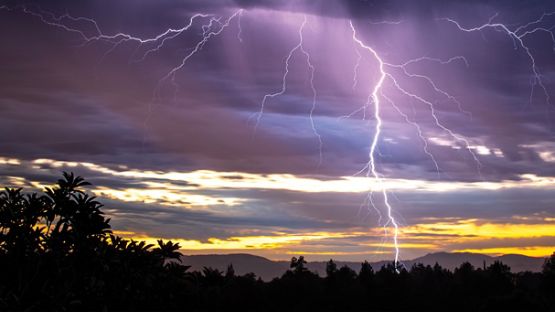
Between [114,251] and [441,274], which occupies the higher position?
[441,274]

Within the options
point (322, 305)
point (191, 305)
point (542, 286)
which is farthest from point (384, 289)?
point (191, 305)

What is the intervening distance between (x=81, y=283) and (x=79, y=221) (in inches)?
51.3

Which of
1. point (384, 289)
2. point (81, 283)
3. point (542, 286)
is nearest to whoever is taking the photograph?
point (81, 283)

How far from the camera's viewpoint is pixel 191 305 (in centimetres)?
1528

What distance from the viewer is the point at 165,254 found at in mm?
14883

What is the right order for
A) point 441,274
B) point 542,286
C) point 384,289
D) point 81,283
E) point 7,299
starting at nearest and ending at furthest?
1. point 7,299
2. point 81,283
3. point 542,286
4. point 384,289
5. point 441,274

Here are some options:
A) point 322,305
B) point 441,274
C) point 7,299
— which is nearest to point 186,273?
point 7,299

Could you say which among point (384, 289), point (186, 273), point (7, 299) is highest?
point (384, 289)

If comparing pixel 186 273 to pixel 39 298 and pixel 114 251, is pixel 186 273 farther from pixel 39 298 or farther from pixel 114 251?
pixel 39 298

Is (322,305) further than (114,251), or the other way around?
(322,305)

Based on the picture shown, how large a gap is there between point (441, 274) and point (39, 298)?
189 feet

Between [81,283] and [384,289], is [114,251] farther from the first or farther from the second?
[384,289]

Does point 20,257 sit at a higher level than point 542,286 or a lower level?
lower

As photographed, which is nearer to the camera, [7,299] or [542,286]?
[7,299]
